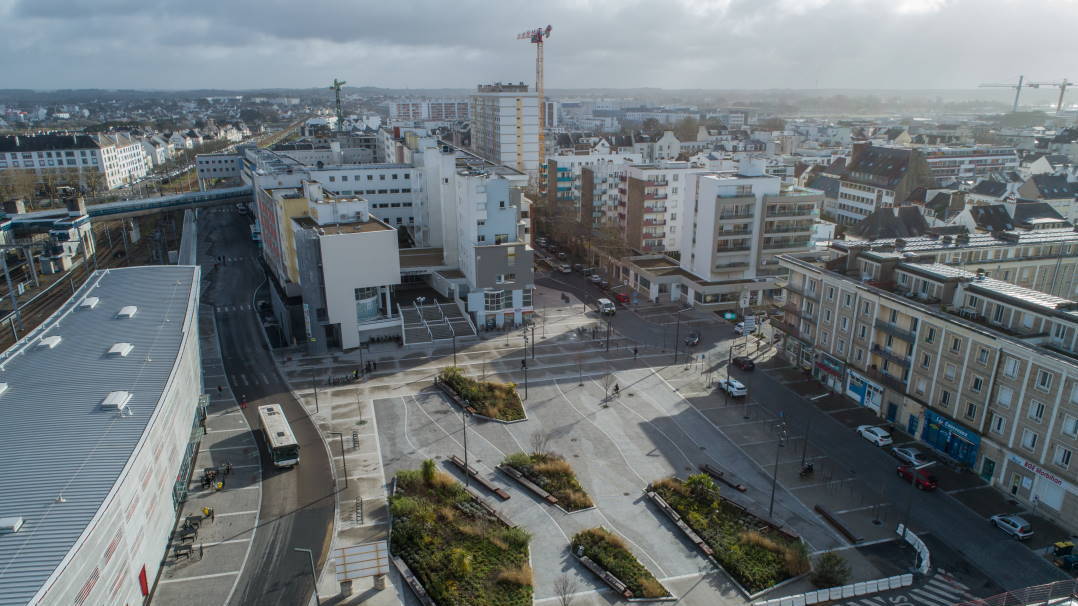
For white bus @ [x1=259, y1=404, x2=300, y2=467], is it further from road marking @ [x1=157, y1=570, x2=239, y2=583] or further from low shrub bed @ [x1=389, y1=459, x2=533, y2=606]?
road marking @ [x1=157, y1=570, x2=239, y2=583]

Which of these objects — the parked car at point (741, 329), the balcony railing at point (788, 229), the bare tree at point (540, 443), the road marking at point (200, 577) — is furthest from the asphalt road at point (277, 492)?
the balcony railing at point (788, 229)

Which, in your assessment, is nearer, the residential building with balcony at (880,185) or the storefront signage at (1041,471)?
the storefront signage at (1041,471)

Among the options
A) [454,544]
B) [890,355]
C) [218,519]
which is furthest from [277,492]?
[890,355]

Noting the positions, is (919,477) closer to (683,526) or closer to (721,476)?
(721,476)

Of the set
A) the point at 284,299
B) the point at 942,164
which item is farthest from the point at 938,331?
the point at 942,164

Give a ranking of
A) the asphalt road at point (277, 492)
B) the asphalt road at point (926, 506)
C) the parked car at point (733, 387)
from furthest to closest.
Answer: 1. the parked car at point (733, 387)
2. the asphalt road at point (926, 506)
3. the asphalt road at point (277, 492)

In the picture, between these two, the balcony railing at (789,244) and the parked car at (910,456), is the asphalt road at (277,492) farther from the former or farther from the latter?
the balcony railing at (789,244)

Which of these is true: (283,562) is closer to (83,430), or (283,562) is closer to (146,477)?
(146,477)
